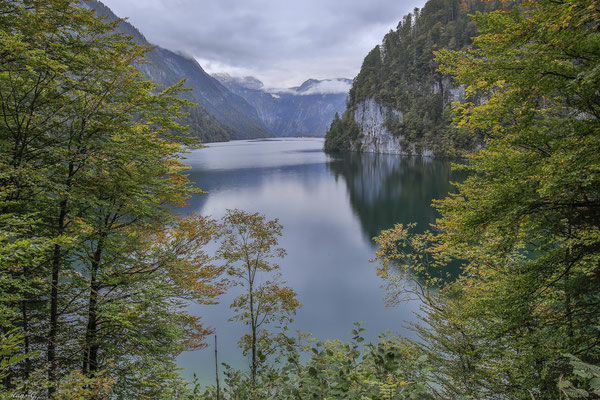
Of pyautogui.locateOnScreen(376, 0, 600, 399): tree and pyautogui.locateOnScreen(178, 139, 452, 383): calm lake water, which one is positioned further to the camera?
pyautogui.locateOnScreen(178, 139, 452, 383): calm lake water

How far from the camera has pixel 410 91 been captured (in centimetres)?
9888

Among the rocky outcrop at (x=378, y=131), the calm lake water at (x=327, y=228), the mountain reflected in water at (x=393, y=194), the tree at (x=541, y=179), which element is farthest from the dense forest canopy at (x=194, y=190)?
the rocky outcrop at (x=378, y=131)

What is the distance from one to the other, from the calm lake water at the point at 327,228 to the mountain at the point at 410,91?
3171cm

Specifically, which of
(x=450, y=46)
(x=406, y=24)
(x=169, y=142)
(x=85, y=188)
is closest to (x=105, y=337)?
(x=85, y=188)

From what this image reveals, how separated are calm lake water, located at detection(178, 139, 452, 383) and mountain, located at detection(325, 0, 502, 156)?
104 ft

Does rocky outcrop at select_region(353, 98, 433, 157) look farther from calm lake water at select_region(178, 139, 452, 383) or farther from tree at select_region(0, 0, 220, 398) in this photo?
tree at select_region(0, 0, 220, 398)

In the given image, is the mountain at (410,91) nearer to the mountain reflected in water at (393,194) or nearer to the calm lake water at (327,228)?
the mountain reflected in water at (393,194)

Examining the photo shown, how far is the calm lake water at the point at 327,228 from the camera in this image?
1473cm

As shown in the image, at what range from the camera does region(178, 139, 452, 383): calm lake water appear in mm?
14727

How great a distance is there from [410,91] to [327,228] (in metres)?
87.9

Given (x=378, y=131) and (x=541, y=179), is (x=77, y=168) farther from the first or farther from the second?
(x=378, y=131)

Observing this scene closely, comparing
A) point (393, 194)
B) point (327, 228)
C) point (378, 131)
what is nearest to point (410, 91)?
point (378, 131)

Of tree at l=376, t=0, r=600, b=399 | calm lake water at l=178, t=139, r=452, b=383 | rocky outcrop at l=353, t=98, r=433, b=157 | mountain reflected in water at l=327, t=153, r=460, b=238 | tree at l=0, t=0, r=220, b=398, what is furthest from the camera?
rocky outcrop at l=353, t=98, r=433, b=157

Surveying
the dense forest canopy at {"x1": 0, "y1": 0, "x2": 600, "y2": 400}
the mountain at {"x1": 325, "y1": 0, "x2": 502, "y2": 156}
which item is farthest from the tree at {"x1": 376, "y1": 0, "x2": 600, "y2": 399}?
the mountain at {"x1": 325, "y1": 0, "x2": 502, "y2": 156}
